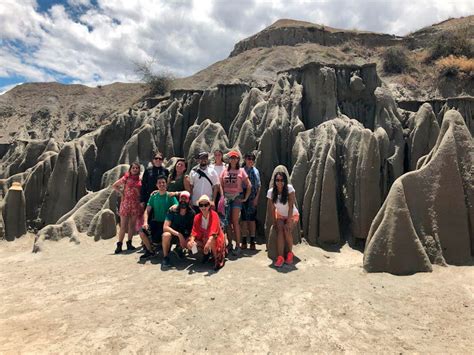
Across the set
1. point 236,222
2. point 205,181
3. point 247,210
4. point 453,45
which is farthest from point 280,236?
point 453,45

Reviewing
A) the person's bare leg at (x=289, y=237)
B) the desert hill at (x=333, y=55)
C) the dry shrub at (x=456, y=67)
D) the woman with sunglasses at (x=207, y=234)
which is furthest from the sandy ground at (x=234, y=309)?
the dry shrub at (x=456, y=67)

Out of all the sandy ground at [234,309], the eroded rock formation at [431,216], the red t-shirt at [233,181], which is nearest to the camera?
the sandy ground at [234,309]

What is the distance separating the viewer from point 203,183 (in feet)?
23.0

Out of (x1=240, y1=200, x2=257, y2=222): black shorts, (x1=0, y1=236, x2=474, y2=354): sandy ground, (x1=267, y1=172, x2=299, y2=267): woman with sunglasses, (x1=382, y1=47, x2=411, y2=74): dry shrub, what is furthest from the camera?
(x1=382, y1=47, x2=411, y2=74): dry shrub

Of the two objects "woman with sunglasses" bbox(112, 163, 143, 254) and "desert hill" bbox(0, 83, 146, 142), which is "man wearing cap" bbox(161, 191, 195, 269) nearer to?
"woman with sunglasses" bbox(112, 163, 143, 254)

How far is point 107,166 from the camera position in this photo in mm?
18500

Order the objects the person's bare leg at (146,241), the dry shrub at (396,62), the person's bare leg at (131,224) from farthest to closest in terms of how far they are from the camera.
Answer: the dry shrub at (396,62) → the person's bare leg at (131,224) → the person's bare leg at (146,241)

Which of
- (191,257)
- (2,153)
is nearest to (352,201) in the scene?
(191,257)

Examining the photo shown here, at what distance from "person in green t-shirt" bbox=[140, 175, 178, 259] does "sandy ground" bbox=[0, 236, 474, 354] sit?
43cm

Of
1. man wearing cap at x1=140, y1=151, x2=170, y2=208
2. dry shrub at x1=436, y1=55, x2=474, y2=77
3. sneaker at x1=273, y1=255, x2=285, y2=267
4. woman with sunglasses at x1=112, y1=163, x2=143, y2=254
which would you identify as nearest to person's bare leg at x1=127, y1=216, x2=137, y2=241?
woman with sunglasses at x1=112, y1=163, x2=143, y2=254

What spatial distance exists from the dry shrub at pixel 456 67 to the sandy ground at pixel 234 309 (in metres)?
30.7

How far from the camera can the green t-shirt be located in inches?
272

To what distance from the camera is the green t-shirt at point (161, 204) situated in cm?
691

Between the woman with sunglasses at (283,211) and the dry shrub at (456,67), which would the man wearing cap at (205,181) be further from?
the dry shrub at (456,67)
